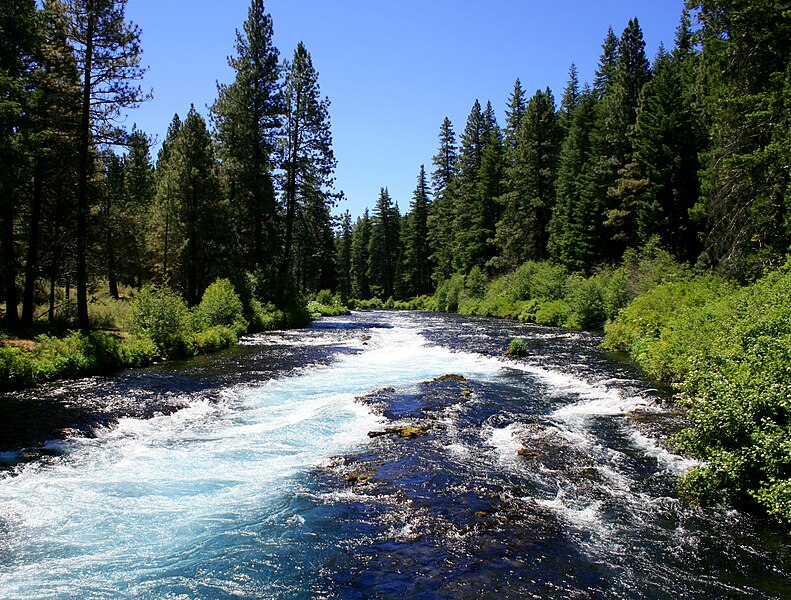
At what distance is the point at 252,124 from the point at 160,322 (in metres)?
19.5

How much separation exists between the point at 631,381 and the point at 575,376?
1715 mm

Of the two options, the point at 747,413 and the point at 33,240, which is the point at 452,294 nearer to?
the point at 33,240

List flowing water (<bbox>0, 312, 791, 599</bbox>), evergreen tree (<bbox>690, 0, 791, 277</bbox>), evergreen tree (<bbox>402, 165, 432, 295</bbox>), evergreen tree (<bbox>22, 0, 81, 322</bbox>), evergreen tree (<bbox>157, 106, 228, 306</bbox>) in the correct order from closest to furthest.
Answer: flowing water (<bbox>0, 312, 791, 599</bbox>), evergreen tree (<bbox>690, 0, 791, 277</bbox>), evergreen tree (<bbox>22, 0, 81, 322</bbox>), evergreen tree (<bbox>157, 106, 228, 306</bbox>), evergreen tree (<bbox>402, 165, 432, 295</bbox>)

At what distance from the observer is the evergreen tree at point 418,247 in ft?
269

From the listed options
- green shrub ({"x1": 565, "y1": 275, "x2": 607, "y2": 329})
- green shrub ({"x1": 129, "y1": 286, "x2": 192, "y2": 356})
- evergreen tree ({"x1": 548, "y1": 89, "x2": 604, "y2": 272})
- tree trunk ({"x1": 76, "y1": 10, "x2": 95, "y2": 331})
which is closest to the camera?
tree trunk ({"x1": 76, "y1": 10, "x2": 95, "y2": 331})

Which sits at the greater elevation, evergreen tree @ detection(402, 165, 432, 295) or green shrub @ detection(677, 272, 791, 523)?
evergreen tree @ detection(402, 165, 432, 295)

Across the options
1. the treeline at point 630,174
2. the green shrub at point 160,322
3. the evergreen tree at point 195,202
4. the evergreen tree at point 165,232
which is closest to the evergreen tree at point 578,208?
the treeline at point 630,174

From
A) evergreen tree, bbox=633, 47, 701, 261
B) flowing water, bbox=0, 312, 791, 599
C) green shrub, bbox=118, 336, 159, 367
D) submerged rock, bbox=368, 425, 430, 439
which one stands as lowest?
flowing water, bbox=0, 312, 791, 599

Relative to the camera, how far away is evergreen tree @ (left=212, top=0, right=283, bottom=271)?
35.0 meters

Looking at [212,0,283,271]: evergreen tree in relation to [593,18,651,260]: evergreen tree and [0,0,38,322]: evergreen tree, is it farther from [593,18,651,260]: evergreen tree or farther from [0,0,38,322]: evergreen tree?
[593,18,651,260]: evergreen tree

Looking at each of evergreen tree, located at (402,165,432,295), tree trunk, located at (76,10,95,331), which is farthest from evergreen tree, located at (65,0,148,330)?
evergreen tree, located at (402,165,432,295)

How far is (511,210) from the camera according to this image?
53.8m

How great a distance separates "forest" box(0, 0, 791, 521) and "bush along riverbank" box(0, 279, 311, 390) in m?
0.15

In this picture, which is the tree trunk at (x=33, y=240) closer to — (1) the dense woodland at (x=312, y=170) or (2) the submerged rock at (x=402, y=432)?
(1) the dense woodland at (x=312, y=170)
